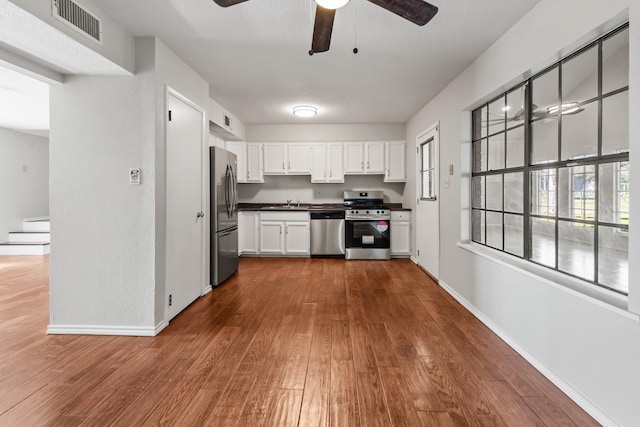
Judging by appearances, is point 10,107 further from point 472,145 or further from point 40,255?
point 472,145

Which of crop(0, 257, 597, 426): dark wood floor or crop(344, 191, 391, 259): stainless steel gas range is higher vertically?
crop(344, 191, 391, 259): stainless steel gas range

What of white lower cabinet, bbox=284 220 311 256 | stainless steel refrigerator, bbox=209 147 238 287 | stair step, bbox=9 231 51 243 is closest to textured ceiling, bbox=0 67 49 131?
stair step, bbox=9 231 51 243

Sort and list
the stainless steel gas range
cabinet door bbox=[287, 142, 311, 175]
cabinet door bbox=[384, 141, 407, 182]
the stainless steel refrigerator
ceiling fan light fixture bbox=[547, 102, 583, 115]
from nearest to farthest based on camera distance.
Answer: ceiling fan light fixture bbox=[547, 102, 583, 115] → the stainless steel refrigerator → the stainless steel gas range → cabinet door bbox=[384, 141, 407, 182] → cabinet door bbox=[287, 142, 311, 175]

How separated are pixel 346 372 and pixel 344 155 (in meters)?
4.53

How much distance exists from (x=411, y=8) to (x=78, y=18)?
80.7 inches

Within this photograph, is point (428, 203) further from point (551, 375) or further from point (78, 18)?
point (78, 18)

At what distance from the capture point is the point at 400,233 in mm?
5844

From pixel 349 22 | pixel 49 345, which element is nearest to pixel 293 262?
pixel 49 345

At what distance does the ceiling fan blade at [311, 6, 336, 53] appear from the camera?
5.92ft

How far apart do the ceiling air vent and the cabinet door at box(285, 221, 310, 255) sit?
4000mm

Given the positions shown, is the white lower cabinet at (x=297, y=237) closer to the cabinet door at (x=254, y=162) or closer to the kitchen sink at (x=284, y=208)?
the kitchen sink at (x=284, y=208)

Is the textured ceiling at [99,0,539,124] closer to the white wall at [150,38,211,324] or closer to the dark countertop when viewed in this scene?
the white wall at [150,38,211,324]

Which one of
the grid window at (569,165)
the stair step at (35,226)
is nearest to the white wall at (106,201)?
the grid window at (569,165)

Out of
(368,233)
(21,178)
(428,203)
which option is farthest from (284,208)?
(21,178)
